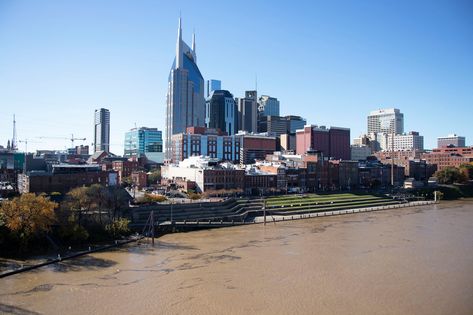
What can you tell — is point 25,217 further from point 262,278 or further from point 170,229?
point 262,278

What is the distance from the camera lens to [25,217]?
131 feet

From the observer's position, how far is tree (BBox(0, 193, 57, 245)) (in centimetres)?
3922

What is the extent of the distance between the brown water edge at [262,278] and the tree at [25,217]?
17.5 ft

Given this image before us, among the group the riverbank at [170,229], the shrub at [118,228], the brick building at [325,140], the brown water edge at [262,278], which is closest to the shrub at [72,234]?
the riverbank at [170,229]

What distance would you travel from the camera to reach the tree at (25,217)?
39222 mm

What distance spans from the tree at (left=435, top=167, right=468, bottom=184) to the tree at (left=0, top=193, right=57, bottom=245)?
107 meters

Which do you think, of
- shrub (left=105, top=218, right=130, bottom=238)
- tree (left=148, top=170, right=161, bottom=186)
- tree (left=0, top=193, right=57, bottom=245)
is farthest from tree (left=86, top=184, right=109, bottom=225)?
tree (left=148, top=170, right=161, bottom=186)

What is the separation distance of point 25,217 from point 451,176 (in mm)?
110507

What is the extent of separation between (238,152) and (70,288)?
120 meters

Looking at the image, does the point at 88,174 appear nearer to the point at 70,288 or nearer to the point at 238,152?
the point at 70,288

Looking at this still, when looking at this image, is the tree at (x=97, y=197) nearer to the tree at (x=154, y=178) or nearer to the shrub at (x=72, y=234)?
the shrub at (x=72, y=234)

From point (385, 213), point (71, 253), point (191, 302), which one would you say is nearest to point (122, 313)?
point (191, 302)

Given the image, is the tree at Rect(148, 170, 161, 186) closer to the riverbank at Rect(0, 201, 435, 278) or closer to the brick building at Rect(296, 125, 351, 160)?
the riverbank at Rect(0, 201, 435, 278)

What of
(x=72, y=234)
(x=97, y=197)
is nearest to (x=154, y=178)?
(x=97, y=197)
